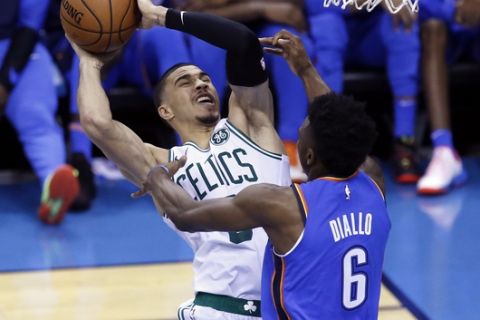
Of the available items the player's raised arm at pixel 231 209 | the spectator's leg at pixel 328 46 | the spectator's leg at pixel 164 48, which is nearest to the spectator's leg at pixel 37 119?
the spectator's leg at pixel 164 48

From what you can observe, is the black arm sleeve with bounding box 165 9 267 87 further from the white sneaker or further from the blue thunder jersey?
the white sneaker

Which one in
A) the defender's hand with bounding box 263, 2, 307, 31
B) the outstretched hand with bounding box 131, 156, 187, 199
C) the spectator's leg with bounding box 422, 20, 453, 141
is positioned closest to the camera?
the outstretched hand with bounding box 131, 156, 187, 199

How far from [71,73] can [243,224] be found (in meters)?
3.54

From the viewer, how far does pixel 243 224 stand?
109 inches

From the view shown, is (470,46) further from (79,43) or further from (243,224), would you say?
(243,224)

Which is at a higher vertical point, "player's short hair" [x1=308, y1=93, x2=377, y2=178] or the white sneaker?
"player's short hair" [x1=308, y1=93, x2=377, y2=178]

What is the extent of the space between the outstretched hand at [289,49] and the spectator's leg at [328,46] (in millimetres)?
2460

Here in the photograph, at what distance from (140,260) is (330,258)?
7.99 feet

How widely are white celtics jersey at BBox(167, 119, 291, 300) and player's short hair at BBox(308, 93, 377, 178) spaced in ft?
1.83

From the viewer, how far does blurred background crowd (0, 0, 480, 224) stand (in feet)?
19.0

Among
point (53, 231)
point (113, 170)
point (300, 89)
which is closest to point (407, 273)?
point (300, 89)

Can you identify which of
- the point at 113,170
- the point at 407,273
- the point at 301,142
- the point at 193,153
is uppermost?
the point at 301,142

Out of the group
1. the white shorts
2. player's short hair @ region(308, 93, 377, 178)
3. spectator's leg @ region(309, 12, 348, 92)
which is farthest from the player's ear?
spectator's leg @ region(309, 12, 348, 92)

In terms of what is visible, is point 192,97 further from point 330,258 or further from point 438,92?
point 438,92
